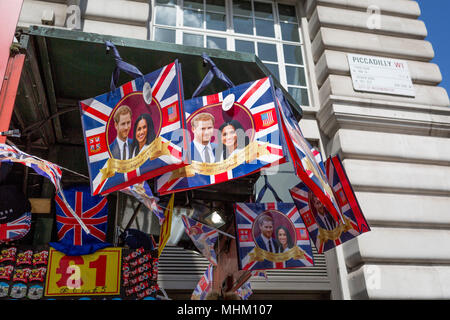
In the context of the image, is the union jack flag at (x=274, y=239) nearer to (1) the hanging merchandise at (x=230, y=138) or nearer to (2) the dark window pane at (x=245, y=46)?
(1) the hanging merchandise at (x=230, y=138)

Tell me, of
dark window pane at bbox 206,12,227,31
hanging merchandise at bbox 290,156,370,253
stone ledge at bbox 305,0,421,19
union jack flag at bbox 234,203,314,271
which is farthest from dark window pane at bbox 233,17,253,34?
union jack flag at bbox 234,203,314,271

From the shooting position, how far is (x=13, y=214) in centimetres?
530

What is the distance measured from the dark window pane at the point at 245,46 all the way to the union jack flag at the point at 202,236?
5223 mm

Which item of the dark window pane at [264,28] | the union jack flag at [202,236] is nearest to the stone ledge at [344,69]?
the dark window pane at [264,28]

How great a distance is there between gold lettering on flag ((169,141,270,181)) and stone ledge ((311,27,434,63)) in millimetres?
6216

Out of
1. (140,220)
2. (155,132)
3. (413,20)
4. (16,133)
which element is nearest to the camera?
(155,132)

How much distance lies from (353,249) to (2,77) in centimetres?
634

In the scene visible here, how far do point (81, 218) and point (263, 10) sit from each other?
24.7ft

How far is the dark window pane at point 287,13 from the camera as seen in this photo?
1045 centimetres

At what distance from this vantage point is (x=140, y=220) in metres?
6.93

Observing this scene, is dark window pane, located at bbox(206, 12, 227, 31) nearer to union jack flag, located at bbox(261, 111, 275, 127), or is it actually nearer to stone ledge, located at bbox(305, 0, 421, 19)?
stone ledge, located at bbox(305, 0, 421, 19)

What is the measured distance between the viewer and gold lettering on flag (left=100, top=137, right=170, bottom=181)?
371 centimetres
